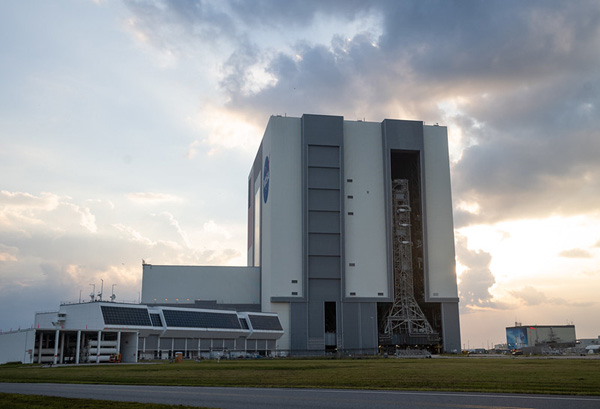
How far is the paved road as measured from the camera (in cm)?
1981

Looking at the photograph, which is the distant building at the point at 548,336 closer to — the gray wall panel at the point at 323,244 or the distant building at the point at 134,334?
the gray wall panel at the point at 323,244

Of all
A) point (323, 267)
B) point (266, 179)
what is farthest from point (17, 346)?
point (266, 179)

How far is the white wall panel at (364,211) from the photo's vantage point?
320 feet

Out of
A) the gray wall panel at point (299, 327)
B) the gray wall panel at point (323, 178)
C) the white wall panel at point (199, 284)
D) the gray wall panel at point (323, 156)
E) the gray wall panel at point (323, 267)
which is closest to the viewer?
the gray wall panel at point (299, 327)

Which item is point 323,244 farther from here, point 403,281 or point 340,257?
point 403,281

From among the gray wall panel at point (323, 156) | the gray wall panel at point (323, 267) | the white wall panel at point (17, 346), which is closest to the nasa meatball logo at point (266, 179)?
the gray wall panel at point (323, 156)

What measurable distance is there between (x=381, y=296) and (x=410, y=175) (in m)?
26.1

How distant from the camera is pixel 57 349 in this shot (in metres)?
70.5

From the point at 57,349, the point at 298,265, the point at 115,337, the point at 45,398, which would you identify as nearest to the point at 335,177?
the point at 298,265

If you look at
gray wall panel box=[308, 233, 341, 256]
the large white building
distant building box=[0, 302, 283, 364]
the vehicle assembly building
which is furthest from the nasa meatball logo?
distant building box=[0, 302, 283, 364]

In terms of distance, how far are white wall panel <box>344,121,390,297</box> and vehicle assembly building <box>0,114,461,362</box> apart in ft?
0.58

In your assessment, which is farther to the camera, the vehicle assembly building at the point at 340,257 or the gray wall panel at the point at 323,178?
the gray wall panel at the point at 323,178

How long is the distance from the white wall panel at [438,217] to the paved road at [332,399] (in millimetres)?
76757

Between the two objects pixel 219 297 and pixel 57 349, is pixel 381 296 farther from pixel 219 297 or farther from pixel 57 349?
pixel 57 349
